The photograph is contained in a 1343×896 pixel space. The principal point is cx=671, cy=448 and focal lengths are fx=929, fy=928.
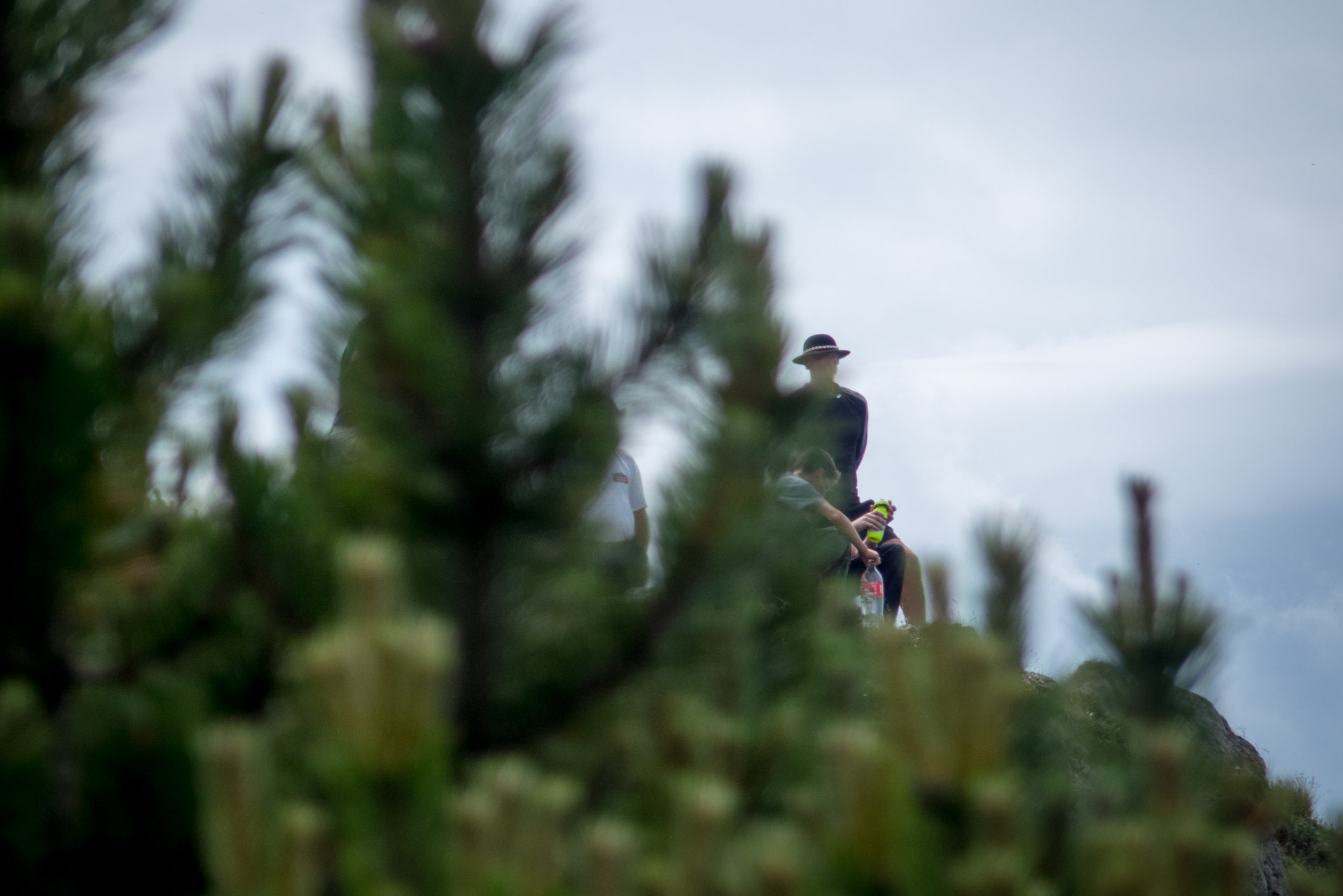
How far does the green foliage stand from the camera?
1.04m

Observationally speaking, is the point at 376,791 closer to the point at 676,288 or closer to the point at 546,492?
the point at 546,492

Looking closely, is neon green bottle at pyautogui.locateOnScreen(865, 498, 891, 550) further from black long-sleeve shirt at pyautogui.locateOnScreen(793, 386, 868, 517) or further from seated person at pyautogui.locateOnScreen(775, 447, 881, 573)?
seated person at pyautogui.locateOnScreen(775, 447, 881, 573)

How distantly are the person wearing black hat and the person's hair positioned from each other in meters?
0.03

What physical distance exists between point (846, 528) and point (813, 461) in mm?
3142

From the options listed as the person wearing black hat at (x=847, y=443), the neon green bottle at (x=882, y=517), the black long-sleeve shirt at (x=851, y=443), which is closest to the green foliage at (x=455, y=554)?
the person wearing black hat at (x=847, y=443)

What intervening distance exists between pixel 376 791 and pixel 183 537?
3.25 feet

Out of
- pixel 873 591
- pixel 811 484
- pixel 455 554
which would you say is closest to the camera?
pixel 455 554

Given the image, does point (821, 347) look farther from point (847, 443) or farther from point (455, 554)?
point (455, 554)

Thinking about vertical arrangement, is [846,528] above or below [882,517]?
below

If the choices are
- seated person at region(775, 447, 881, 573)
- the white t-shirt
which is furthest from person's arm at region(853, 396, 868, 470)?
seated person at region(775, 447, 881, 573)

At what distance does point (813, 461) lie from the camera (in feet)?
6.07

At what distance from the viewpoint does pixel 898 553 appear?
7.64 m

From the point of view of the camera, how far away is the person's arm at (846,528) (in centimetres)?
250

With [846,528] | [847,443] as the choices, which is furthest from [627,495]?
[847,443]
